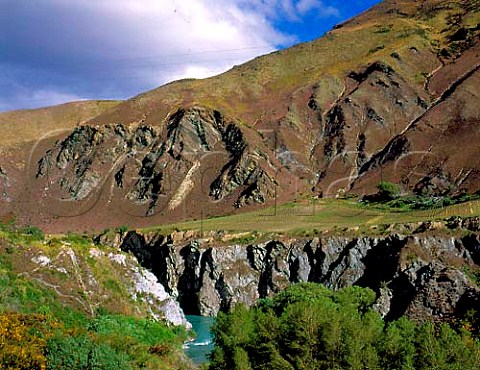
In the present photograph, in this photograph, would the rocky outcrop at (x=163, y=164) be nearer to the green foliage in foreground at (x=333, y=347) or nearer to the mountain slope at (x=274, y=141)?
the mountain slope at (x=274, y=141)

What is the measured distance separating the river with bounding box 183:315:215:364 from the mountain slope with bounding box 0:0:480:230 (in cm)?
5441

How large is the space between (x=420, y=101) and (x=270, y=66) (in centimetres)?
5651

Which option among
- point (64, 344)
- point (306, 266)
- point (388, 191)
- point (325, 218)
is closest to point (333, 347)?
point (64, 344)

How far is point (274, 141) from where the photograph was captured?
161 metres

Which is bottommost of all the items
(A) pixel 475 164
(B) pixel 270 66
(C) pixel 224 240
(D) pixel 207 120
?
(C) pixel 224 240

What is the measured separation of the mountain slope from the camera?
14350 centimetres

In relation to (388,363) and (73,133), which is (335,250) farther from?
(73,133)

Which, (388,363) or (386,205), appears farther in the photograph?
(386,205)

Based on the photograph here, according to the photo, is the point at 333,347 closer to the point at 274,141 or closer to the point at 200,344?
the point at 200,344

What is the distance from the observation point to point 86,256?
54.1 metres

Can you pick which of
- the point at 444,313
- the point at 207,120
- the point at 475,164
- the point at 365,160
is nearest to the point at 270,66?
the point at 207,120

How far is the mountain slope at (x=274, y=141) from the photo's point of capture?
471 ft

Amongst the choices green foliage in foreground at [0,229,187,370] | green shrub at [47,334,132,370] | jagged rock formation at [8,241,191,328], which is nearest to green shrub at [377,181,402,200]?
jagged rock formation at [8,241,191,328]

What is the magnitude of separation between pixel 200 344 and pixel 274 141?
99946 mm
